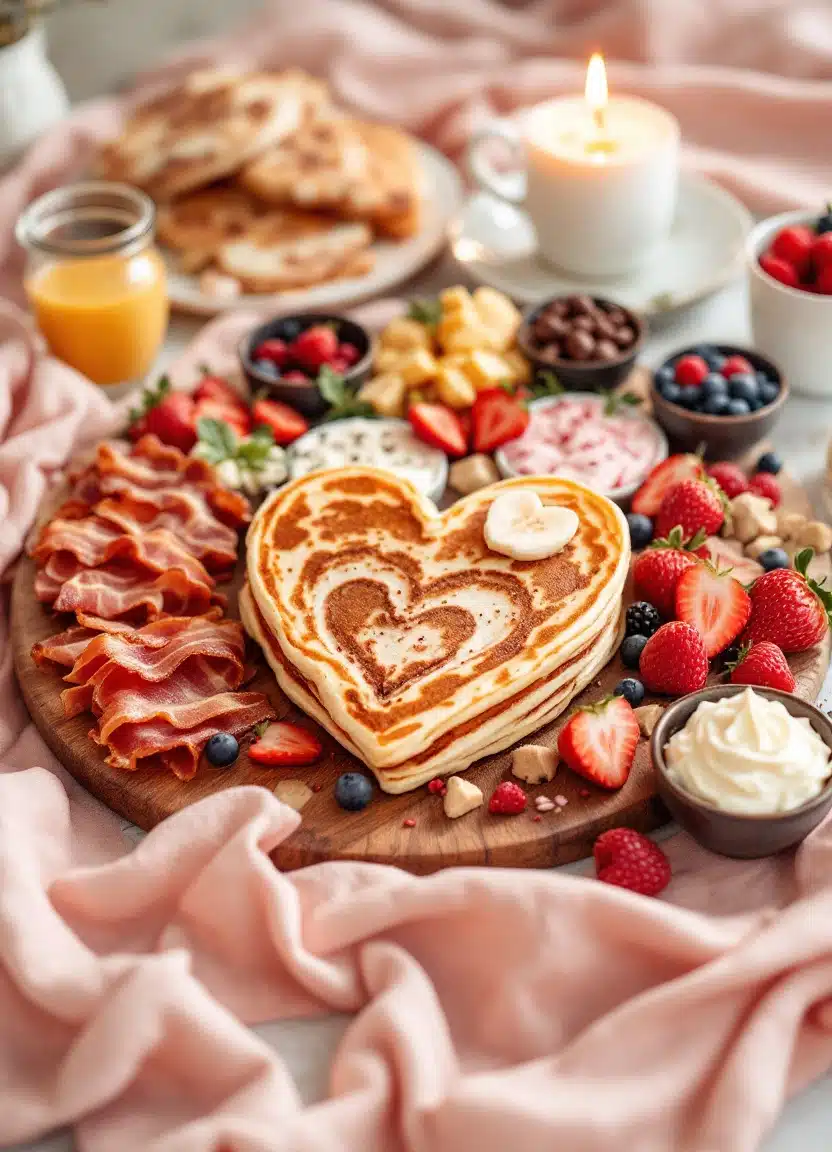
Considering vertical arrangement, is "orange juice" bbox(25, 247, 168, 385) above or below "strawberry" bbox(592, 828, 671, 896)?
above

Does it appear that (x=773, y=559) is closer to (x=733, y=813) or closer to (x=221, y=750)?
(x=733, y=813)

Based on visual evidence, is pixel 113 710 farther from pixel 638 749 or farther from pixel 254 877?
pixel 638 749

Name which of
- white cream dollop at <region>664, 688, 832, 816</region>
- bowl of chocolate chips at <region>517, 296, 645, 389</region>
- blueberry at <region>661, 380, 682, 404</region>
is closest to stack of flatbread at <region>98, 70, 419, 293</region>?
bowl of chocolate chips at <region>517, 296, 645, 389</region>

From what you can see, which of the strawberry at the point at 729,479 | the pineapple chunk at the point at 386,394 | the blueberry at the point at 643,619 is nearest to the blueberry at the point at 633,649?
the blueberry at the point at 643,619

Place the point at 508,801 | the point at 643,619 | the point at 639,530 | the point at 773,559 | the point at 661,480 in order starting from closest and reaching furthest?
the point at 508,801 < the point at 643,619 < the point at 773,559 < the point at 639,530 < the point at 661,480

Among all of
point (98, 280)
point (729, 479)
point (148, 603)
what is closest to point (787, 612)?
point (729, 479)

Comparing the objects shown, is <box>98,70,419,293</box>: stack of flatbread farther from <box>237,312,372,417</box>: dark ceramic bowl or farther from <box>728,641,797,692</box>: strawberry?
<box>728,641,797,692</box>: strawberry
